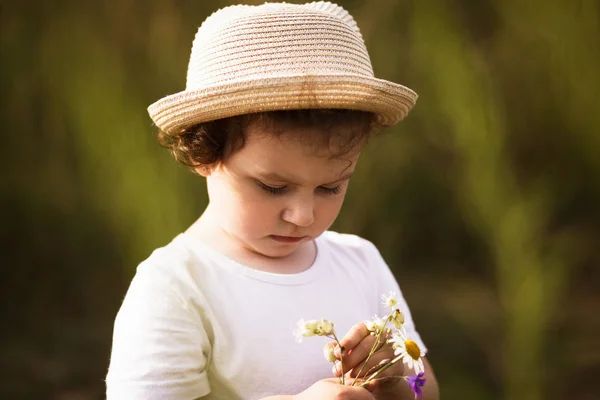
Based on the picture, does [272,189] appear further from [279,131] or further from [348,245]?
[348,245]

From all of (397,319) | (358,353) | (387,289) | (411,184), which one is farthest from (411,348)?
(411,184)

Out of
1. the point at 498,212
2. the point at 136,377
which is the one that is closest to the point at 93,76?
the point at 498,212

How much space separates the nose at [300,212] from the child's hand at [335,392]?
28 centimetres

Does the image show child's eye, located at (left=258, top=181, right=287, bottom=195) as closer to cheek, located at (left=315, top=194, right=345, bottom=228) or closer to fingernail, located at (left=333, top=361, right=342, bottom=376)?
cheek, located at (left=315, top=194, right=345, bottom=228)

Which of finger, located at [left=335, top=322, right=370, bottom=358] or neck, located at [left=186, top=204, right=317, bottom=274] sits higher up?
neck, located at [left=186, top=204, right=317, bottom=274]

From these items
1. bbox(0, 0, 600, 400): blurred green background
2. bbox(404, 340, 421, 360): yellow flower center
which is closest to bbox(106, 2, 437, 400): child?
bbox(404, 340, 421, 360): yellow flower center

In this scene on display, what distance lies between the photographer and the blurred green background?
9.59ft

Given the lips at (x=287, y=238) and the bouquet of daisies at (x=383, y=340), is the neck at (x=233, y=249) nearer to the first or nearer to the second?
the lips at (x=287, y=238)

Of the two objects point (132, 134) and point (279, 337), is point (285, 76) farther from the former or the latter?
point (132, 134)

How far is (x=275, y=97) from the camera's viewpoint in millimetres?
1277

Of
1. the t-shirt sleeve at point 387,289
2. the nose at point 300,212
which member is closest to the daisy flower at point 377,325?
the nose at point 300,212

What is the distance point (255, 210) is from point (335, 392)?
351mm

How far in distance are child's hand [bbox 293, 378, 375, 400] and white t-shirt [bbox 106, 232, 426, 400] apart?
15cm

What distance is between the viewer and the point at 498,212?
309 cm
